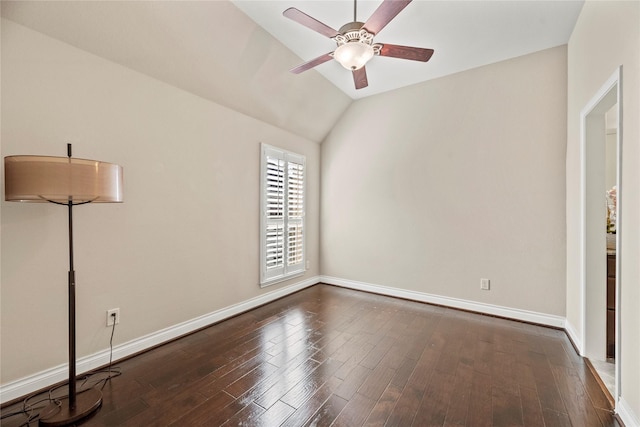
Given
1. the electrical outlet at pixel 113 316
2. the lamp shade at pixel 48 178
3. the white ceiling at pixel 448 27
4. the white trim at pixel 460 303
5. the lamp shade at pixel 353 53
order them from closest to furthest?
the lamp shade at pixel 48 178 < the lamp shade at pixel 353 53 < the electrical outlet at pixel 113 316 < the white ceiling at pixel 448 27 < the white trim at pixel 460 303

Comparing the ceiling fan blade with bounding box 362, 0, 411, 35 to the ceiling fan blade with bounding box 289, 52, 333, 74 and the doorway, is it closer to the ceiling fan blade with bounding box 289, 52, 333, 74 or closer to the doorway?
the ceiling fan blade with bounding box 289, 52, 333, 74

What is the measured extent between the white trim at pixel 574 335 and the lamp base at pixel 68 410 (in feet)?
12.1

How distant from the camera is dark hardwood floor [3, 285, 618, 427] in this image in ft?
5.52

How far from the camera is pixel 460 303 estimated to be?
3506 mm

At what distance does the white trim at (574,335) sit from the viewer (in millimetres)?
2374

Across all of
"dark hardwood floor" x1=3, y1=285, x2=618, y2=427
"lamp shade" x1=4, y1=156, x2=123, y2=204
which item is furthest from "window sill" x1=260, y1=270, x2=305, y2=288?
"lamp shade" x1=4, y1=156, x2=123, y2=204

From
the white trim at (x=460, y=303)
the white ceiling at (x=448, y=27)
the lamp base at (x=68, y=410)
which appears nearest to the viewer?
the lamp base at (x=68, y=410)

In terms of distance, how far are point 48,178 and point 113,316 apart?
1.33 meters

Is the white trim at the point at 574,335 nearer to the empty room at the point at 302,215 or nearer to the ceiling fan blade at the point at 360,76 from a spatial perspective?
the empty room at the point at 302,215

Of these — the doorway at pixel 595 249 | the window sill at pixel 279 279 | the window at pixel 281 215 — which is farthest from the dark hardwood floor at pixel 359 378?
the window at pixel 281 215

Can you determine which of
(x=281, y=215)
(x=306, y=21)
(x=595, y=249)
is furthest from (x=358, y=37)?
(x=595, y=249)

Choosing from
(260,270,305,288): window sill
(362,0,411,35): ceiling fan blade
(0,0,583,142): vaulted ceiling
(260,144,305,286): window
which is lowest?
(260,270,305,288): window sill

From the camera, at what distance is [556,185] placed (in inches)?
116

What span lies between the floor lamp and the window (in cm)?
198
